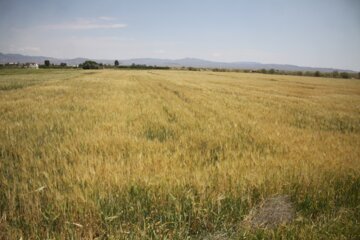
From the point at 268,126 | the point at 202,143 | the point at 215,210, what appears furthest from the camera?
the point at 268,126

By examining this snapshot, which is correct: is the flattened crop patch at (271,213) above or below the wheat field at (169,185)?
below

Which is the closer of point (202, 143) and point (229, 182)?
point (229, 182)

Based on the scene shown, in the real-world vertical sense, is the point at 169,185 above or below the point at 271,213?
above

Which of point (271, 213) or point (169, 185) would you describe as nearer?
point (271, 213)

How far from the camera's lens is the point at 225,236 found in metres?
2.88

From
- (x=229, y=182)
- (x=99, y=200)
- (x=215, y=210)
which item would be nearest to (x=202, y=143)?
(x=229, y=182)

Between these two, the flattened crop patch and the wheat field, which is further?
the flattened crop patch

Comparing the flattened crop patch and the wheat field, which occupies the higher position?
the wheat field

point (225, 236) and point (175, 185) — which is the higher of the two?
point (175, 185)

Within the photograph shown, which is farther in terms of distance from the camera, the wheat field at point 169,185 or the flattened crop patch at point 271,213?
the flattened crop patch at point 271,213

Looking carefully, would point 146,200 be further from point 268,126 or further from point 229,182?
point 268,126

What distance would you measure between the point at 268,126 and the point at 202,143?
2.82 m

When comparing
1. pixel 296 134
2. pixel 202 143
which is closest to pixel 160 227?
pixel 202 143

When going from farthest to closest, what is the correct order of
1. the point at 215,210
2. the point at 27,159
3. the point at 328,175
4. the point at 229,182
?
the point at 27,159 → the point at 328,175 → the point at 229,182 → the point at 215,210
